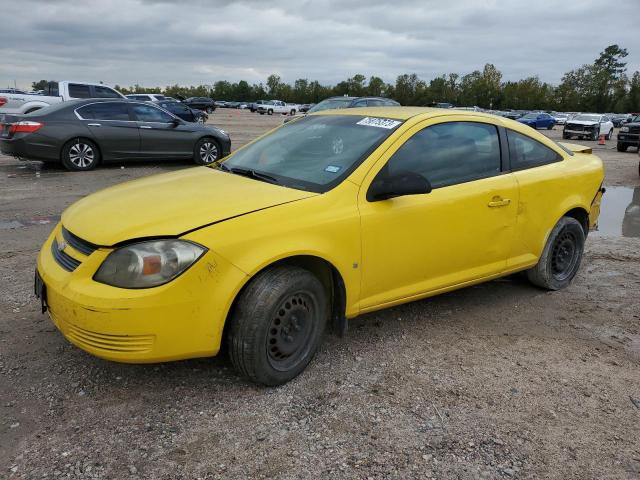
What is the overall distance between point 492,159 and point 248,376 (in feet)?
8.14

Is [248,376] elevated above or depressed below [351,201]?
below

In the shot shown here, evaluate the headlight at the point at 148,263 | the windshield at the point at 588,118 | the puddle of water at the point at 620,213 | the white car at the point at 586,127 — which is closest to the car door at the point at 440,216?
the headlight at the point at 148,263

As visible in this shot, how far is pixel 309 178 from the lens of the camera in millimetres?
3512

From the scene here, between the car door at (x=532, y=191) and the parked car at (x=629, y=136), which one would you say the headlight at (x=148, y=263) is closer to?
the car door at (x=532, y=191)

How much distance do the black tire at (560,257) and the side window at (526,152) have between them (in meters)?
0.59

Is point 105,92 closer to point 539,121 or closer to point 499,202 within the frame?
point 499,202

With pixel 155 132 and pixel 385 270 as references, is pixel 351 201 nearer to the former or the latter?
pixel 385 270

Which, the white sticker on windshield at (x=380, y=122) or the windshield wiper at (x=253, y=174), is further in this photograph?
the white sticker on windshield at (x=380, y=122)

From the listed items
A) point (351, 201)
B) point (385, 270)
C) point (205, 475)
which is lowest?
point (205, 475)

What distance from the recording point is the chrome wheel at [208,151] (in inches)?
493

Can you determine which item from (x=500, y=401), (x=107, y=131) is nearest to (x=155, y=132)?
(x=107, y=131)

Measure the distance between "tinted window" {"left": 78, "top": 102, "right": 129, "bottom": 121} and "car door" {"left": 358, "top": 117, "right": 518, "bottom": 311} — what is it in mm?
8945

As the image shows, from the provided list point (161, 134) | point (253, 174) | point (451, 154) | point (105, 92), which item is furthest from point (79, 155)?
point (451, 154)

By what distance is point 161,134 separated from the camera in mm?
11836
